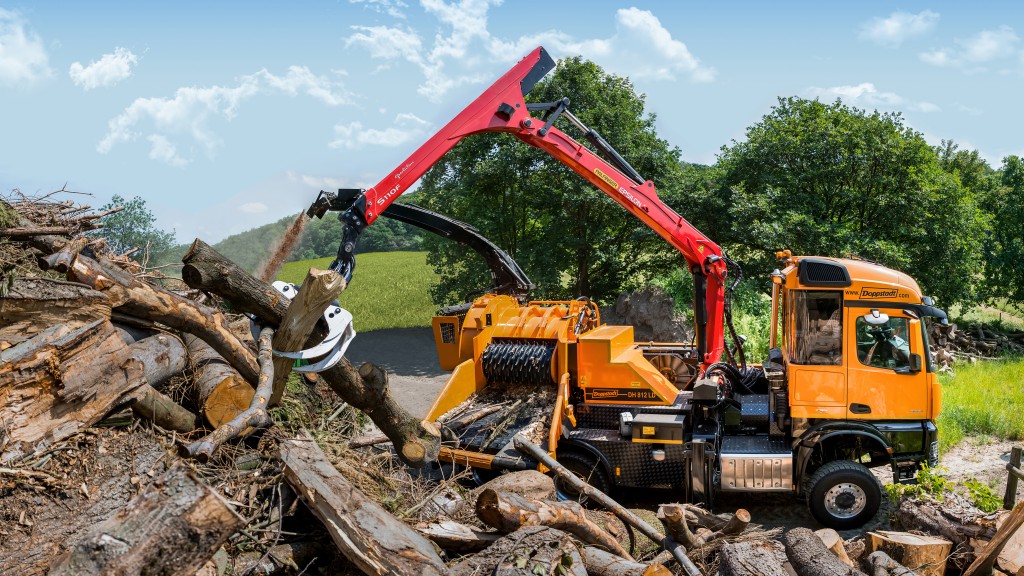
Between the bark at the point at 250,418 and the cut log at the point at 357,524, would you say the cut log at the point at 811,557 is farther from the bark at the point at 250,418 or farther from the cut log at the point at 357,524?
the bark at the point at 250,418

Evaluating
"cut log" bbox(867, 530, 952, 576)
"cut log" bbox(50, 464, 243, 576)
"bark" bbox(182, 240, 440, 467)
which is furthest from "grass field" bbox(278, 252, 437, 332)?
"cut log" bbox(50, 464, 243, 576)

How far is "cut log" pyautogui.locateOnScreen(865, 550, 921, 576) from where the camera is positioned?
18.5 feet

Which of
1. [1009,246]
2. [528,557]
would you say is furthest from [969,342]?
[528,557]

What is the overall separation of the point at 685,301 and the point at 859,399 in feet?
28.9

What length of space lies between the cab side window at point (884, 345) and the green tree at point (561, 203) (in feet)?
32.6

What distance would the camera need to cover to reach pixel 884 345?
24.8 ft

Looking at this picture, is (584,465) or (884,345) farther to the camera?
(584,465)

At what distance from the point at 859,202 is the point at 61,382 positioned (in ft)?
50.4

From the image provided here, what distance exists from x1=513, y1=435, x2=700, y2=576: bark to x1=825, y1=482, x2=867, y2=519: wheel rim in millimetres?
2279

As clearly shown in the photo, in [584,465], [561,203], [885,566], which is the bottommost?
[885,566]

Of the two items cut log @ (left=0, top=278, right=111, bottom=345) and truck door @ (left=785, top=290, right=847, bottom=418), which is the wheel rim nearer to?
truck door @ (left=785, top=290, right=847, bottom=418)

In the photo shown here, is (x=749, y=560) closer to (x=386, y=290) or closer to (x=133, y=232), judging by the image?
(x=133, y=232)

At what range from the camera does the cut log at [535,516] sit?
5230 mm

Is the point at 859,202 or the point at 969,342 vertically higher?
the point at 859,202
